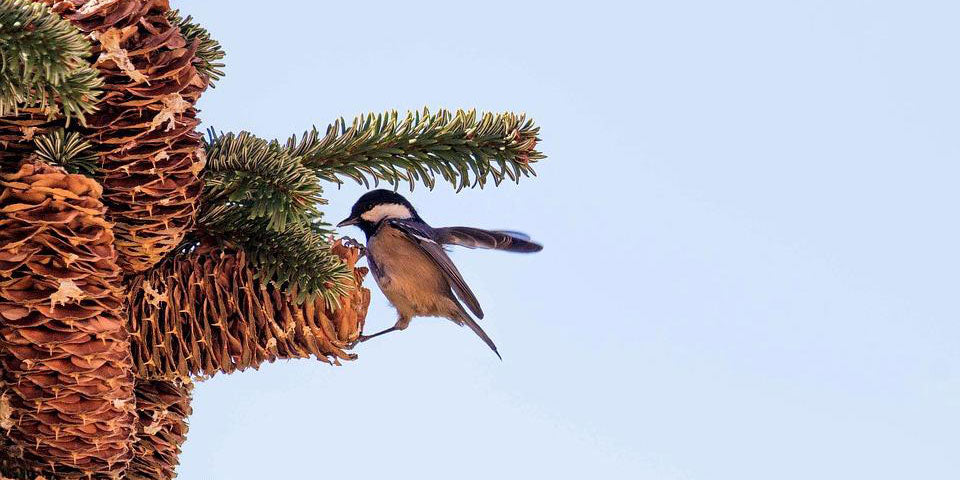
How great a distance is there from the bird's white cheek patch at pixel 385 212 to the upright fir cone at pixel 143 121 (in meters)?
1.62

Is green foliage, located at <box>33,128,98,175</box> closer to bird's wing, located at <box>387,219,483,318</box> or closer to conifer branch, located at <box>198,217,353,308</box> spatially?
conifer branch, located at <box>198,217,353,308</box>

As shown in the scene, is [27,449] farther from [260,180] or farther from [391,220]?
[391,220]

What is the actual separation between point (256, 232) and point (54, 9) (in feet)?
1.59

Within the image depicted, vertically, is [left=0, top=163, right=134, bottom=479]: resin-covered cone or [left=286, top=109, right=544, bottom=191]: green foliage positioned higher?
[left=286, top=109, right=544, bottom=191]: green foliage

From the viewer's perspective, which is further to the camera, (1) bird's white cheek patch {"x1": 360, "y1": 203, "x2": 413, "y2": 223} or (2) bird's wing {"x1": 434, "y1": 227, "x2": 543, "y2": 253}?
(1) bird's white cheek patch {"x1": 360, "y1": 203, "x2": 413, "y2": 223}

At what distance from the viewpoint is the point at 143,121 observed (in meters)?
1.56

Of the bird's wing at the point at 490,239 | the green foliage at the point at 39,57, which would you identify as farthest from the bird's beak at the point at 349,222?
the green foliage at the point at 39,57

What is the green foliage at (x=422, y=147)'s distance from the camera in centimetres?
189

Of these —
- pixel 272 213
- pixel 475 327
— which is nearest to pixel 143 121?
pixel 272 213

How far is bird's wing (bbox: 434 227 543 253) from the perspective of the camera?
8.78 ft

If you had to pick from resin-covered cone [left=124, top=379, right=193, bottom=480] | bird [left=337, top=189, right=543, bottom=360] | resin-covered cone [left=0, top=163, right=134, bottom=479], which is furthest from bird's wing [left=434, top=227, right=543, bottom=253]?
resin-covered cone [left=0, top=163, right=134, bottom=479]

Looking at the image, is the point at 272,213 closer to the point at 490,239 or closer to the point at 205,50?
the point at 205,50

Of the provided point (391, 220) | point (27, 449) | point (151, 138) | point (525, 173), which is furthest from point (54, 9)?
point (391, 220)

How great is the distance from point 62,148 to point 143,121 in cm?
12
